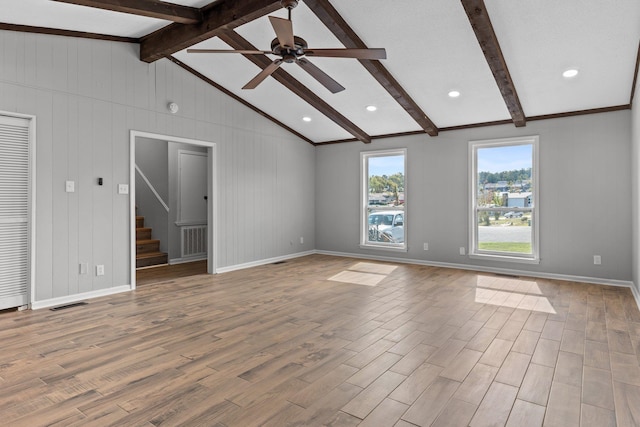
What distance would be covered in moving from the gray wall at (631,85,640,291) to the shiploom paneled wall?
547cm

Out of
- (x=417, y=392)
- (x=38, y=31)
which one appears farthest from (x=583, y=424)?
(x=38, y=31)

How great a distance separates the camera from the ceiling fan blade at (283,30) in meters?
2.77

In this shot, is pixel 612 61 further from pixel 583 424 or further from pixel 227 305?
pixel 227 305

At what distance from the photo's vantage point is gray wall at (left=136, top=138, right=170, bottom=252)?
7.14 meters

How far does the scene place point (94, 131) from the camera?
4.55 meters

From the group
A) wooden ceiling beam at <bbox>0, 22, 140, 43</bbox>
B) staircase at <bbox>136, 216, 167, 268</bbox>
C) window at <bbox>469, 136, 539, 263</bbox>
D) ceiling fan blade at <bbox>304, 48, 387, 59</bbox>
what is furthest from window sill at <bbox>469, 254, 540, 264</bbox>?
wooden ceiling beam at <bbox>0, 22, 140, 43</bbox>

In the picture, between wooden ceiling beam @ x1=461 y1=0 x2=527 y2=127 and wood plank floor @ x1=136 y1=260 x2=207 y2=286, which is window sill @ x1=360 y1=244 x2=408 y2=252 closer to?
wooden ceiling beam @ x1=461 y1=0 x2=527 y2=127

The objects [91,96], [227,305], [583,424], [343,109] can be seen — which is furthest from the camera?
[343,109]

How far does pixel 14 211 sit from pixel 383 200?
5.70 m

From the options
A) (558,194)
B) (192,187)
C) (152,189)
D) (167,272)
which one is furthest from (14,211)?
(558,194)

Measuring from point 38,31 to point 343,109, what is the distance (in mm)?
4084

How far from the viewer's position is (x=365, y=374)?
8.25 feet

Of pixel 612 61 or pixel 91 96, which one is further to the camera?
pixel 91 96

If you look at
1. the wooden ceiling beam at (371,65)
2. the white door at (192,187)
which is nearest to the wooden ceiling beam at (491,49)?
the wooden ceiling beam at (371,65)
